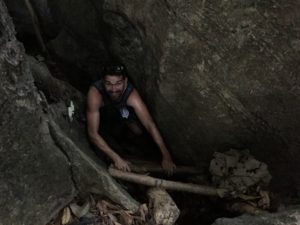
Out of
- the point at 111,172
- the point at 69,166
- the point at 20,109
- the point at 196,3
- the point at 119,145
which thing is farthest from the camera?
the point at 119,145

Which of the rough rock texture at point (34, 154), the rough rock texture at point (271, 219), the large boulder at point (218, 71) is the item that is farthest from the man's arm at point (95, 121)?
the rough rock texture at point (271, 219)

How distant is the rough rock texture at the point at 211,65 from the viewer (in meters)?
5.34

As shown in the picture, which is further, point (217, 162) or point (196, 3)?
point (217, 162)

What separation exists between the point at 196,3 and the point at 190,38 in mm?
489

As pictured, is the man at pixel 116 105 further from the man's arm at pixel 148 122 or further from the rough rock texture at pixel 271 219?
the rough rock texture at pixel 271 219

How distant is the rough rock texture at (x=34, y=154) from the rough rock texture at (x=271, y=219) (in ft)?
4.84

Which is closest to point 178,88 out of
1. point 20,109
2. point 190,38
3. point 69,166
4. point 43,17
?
point 190,38

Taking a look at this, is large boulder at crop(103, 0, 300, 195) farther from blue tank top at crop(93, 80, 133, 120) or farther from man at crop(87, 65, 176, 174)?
blue tank top at crop(93, 80, 133, 120)

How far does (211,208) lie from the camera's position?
7461 millimetres

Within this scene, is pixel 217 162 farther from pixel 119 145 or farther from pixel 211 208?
pixel 119 145

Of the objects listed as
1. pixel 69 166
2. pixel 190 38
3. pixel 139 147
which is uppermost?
pixel 190 38

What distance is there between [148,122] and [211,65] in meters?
1.75

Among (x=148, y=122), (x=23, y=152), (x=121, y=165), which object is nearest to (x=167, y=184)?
(x=121, y=165)

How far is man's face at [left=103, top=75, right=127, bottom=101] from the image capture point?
670 centimetres
